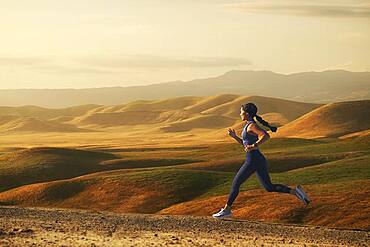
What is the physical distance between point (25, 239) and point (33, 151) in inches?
2214

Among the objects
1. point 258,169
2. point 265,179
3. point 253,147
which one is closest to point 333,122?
point 265,179

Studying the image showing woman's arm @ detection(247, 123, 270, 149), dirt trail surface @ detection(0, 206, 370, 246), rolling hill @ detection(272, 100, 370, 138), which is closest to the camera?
dirt trail surface @ detection(0, 206, 370, 246)

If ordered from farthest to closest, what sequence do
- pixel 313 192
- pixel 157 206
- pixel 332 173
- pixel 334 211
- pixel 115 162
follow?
pixel 115 162, pixel 332 173, pixel 157 206, pixel 313 192, pixel 334 211

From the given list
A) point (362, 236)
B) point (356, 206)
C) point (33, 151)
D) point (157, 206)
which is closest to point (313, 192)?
point (356, 206)

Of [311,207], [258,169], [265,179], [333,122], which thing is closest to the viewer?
[258,169]

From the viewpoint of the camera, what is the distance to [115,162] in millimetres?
67500

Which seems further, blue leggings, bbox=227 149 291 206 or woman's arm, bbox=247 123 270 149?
blue leggings, bbox=227 149 291 206

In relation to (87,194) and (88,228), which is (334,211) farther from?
(87,194)

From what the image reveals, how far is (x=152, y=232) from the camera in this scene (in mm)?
17547

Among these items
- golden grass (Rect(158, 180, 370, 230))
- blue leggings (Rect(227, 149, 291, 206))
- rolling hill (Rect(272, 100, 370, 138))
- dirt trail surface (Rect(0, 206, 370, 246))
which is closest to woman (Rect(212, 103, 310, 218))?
blue leggings (Rect(227, 149, 291, 206))

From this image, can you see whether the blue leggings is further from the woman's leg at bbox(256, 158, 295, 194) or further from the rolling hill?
the rolling hill

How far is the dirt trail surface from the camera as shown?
627 inches

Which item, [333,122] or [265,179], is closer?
[265,179]

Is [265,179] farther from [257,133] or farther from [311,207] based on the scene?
[311,207]
